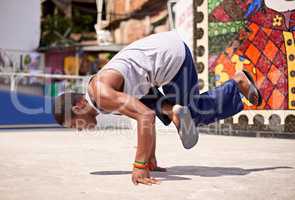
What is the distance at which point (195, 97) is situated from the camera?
4.24 metres

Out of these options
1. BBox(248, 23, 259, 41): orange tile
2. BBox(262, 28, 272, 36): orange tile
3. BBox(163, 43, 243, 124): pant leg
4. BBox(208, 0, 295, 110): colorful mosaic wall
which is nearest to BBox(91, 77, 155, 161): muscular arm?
BBox(163, 43, 243, 124): pant leg

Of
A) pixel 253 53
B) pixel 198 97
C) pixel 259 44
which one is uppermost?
pixel 259 44

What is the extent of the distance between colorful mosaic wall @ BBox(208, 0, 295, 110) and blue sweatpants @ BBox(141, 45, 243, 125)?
495cm

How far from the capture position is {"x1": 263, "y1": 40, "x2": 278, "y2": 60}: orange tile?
360 inches

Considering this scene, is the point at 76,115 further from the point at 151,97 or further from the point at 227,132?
the point at 227,132

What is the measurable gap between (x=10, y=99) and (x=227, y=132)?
5.61 m

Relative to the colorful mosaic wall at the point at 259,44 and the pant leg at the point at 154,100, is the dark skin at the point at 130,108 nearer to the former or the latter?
the pant leg at the point at 154,100

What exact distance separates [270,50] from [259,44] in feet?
0.88

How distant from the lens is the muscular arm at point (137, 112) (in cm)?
366

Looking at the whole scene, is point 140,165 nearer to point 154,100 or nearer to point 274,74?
point 154,100

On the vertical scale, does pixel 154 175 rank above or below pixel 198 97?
below

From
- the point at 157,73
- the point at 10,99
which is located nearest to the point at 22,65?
the point at 10,99

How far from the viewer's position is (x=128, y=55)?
3939 mm

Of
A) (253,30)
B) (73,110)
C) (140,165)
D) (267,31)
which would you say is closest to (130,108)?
(140,165)
